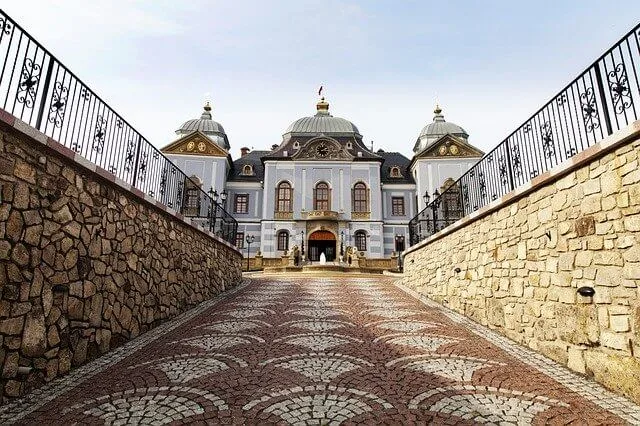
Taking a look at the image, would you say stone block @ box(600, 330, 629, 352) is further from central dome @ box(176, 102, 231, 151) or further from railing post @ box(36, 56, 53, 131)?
central dome @ box(176, 102, 231, 151)

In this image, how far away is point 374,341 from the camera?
16.3ft

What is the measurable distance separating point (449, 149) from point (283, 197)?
15.4 m

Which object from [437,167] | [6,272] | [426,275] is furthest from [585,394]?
[437,167]

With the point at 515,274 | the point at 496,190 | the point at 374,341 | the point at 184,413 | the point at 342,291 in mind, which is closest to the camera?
the point at 184,413

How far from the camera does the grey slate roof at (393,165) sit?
33.6 metres

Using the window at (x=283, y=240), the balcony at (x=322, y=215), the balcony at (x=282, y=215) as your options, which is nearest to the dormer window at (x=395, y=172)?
the balcony at (x=322, y=215)

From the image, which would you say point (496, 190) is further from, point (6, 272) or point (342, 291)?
point (6, 272)

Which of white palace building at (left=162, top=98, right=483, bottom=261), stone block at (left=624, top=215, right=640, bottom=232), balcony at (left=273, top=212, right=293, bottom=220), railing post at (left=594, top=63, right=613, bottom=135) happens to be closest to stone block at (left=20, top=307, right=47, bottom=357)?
stone block at (left=624, top=215, right=640, bottom=232)

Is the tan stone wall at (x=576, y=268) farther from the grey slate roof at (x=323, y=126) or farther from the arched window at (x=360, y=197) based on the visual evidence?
the grey slate roof at (x=323, y=126)

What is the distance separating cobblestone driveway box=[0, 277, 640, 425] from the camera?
2789 mm

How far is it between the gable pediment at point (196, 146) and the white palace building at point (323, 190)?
83 millimetres

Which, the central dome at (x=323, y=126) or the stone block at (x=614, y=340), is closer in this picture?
the stone block at (x=614, y=340)

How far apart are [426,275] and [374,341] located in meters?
5.55

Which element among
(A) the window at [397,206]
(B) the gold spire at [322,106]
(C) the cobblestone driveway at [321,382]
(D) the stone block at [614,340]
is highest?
(B) the gold spire at [322,106]
